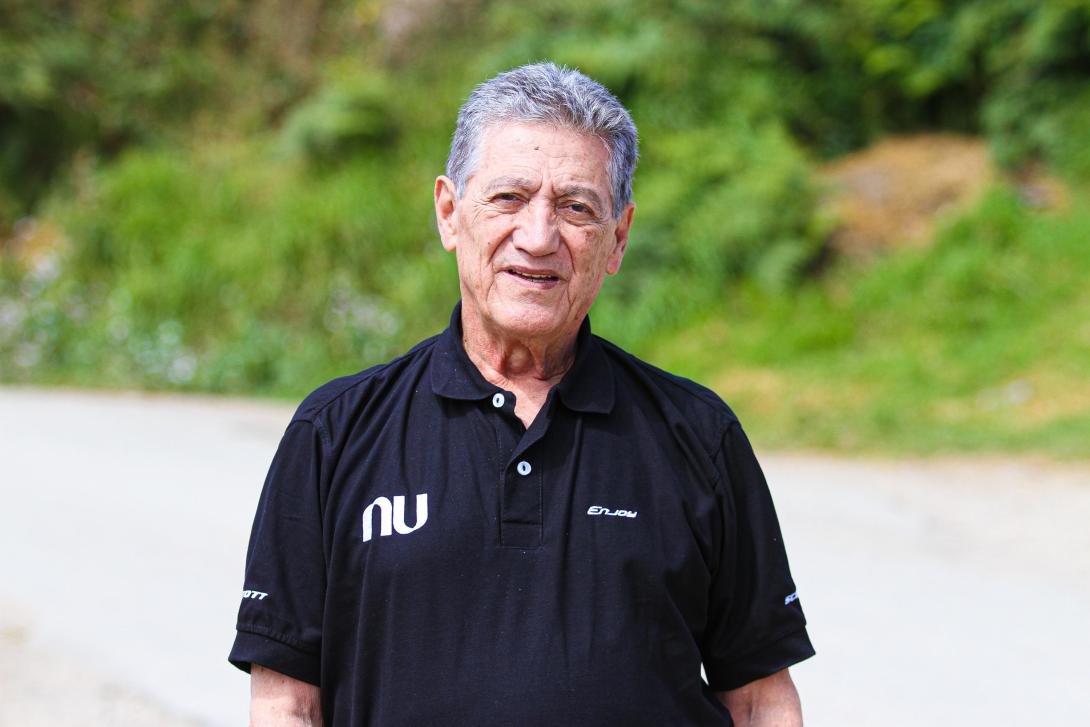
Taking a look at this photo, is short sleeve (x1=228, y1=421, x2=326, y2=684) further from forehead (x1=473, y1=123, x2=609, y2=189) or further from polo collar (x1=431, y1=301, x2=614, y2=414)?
forehead (x1=473, y1=123, x2=609, y2=189)

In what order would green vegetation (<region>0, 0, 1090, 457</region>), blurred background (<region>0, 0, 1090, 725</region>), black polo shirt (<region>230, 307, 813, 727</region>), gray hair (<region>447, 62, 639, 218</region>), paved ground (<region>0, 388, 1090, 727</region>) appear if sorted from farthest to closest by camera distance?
green vegetation (<region>0, 0, 1090, 457</region>)
blurred background (<region>0, 0, 1090, 725</region>)
paved ground (<region>0, 388, 1090, 727</region>)
gray hair (<region>447, 62, 639, 218</region>)
black polo shirt (<region>230, 307, 813, 727</region>)

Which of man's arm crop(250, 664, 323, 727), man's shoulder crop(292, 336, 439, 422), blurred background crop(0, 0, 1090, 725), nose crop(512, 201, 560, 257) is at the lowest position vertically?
man's arm crop(250, 664, 323, 727)

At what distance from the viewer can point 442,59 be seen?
566 inches

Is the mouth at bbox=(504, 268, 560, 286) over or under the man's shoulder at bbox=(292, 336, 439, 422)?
over

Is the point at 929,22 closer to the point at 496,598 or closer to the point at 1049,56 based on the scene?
the point at 1049,56

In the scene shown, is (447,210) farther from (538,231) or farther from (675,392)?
(675,392)

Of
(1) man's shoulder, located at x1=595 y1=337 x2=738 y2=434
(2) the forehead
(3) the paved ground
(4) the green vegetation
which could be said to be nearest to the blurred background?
(4) the green vegetation

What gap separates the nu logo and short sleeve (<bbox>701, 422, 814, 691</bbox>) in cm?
50

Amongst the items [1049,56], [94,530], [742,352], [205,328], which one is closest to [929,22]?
[1049,56]

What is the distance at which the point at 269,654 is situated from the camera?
2008 millimetres

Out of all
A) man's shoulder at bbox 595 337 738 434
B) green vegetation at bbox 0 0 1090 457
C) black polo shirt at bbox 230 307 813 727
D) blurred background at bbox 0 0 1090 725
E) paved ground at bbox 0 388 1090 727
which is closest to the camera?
black polo shirt at bbox 230 307 813 727

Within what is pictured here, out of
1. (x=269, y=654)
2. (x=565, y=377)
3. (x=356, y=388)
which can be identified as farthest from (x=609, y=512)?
(x=269, y=654)

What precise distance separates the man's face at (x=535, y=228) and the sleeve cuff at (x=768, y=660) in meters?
0.63

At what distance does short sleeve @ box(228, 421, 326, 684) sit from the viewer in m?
2.01
